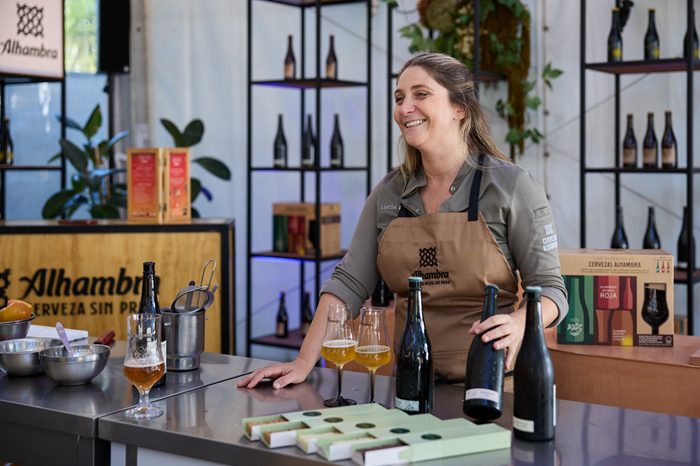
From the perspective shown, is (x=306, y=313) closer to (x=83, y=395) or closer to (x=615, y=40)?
(x=615, y=40)

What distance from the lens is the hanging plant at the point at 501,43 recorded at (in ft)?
12.9

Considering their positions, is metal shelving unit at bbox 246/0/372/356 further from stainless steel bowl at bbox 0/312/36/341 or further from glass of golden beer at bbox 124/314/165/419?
glass of golden beer at bbox 124/314/165/419

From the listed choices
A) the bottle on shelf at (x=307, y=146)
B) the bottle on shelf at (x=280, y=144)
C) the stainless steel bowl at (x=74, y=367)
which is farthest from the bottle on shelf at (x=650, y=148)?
the stainless steel bowl at (x=74, y=367)

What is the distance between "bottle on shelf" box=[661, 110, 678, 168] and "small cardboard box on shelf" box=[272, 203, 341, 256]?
1813mm

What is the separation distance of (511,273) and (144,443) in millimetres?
970

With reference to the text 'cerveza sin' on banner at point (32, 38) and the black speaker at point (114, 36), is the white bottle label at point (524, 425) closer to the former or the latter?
the text 'cerveza sin' on banner at point (32, 38)

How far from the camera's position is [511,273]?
1.81 meters

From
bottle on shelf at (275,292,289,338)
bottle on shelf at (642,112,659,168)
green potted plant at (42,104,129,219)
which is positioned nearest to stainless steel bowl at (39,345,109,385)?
green potted plant at (42,104,129,219)

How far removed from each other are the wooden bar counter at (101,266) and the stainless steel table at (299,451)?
72.6 inches

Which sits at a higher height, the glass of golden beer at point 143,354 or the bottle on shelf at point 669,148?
the bottle on shelf at point 669,148

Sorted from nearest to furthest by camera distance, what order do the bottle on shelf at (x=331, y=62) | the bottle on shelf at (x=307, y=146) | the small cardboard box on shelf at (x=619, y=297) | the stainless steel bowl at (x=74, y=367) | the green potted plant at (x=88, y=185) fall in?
the stainless steel bowl at (x=74, y=367) < the small cardboard box on shelf at (x=619, y=297) < the green potted plant at (x=88, y=185) < the bottle on shelf at (x=331, y=62) < the bottle on shelf at (x=307, y=146)

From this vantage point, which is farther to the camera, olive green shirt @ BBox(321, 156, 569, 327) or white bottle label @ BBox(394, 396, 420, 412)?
olive green shirt @ BBox(321, 156, 569, 327)

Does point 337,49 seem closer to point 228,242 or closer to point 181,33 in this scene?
point 181,33

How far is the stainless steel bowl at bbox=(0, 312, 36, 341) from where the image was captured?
1.81m
